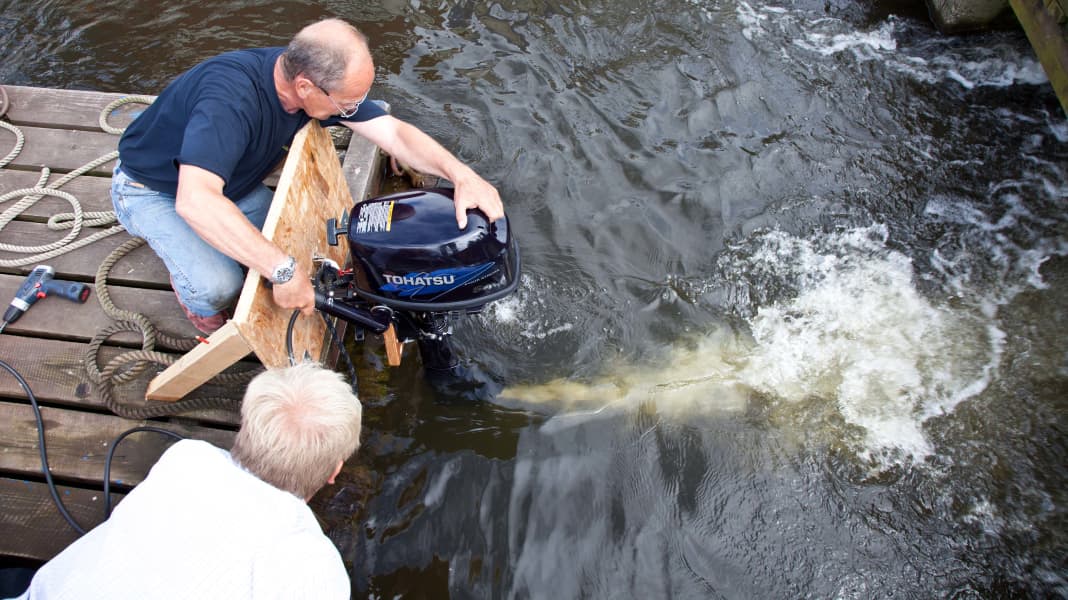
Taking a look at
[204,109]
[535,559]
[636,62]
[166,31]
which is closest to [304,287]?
[204,109]

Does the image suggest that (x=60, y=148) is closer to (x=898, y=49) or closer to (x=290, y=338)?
(x=290, y=338)

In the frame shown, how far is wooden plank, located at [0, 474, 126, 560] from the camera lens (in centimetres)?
250

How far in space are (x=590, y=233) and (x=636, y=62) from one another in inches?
67.0

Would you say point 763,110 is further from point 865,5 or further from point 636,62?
point 865,5

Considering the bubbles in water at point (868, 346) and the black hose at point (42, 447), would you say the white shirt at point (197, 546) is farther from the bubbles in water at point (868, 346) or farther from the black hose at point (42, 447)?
the bubbles in water at point (868, 346)

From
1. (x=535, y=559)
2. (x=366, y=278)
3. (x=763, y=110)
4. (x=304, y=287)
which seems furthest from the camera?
(x=763, y=110)

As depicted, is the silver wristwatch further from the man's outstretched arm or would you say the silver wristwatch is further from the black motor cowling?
the man's outstretched arm

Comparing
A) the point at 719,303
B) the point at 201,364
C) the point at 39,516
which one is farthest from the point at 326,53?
the point at 719,303

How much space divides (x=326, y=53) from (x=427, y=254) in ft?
2.73

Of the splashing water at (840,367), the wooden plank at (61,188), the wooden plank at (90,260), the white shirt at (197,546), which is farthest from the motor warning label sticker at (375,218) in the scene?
the wooden plank at (61,188)

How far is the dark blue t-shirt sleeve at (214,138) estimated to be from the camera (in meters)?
2.26

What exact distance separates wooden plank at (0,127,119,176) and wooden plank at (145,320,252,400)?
1618 millimetres

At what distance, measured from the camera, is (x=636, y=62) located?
15.7 ft

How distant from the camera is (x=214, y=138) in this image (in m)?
2.30
